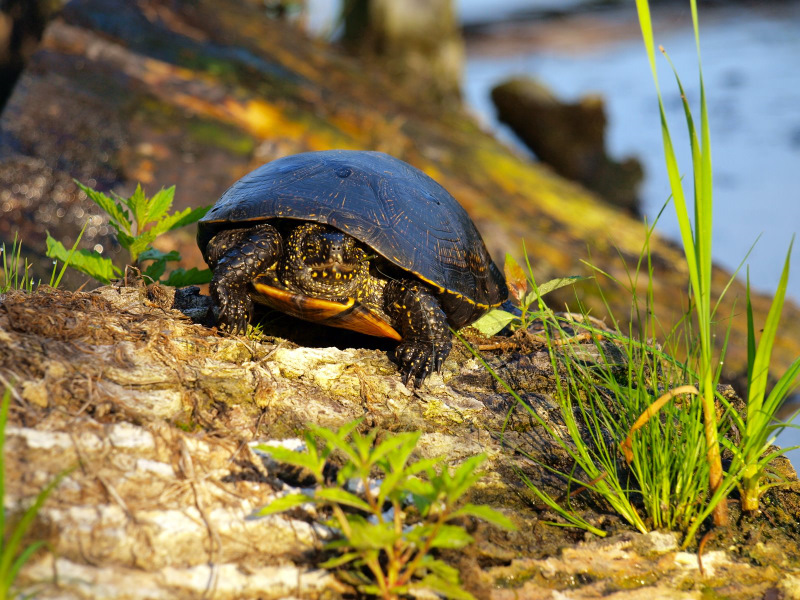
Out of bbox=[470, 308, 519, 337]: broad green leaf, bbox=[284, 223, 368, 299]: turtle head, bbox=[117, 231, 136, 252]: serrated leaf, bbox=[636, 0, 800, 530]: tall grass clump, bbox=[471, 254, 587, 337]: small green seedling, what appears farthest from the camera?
bbox=[470, 308, 519, 337]: broad green leaf

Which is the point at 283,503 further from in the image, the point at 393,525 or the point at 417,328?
the point at 417,328

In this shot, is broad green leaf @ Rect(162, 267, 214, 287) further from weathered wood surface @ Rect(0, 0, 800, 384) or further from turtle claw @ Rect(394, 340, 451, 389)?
weathered wood surface @ Rect(0, 0, 800, 384)

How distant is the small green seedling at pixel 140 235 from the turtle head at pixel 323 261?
1.57ft

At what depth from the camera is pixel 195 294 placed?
3.24 m

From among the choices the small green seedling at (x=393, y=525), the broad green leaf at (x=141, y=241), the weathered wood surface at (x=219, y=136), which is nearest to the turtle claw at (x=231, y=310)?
the broad green leaf at (x=141, y=241)

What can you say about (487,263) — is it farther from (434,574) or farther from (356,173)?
(434,574)

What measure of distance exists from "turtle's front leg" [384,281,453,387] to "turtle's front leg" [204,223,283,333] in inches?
22.5

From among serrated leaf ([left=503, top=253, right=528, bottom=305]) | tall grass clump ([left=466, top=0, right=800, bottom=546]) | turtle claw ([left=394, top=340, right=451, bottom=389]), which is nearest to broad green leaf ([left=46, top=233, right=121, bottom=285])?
turtle claw ([left=394, top=340, right=451, bottom=389])

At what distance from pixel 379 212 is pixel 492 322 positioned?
81 centimetres

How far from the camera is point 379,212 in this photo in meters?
3.01

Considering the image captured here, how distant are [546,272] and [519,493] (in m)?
4.32

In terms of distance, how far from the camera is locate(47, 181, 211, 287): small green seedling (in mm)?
2967

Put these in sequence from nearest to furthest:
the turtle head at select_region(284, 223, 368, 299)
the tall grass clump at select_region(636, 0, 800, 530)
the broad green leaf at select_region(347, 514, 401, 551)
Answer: the broad green leaf at select_region(347, 514, 401, 551) < the tall grass clump at select_region(636, 0, 800, 530) < the turtle head at select_region(284, 223, 368, 299)

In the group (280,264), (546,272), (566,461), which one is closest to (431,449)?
(566,461)
